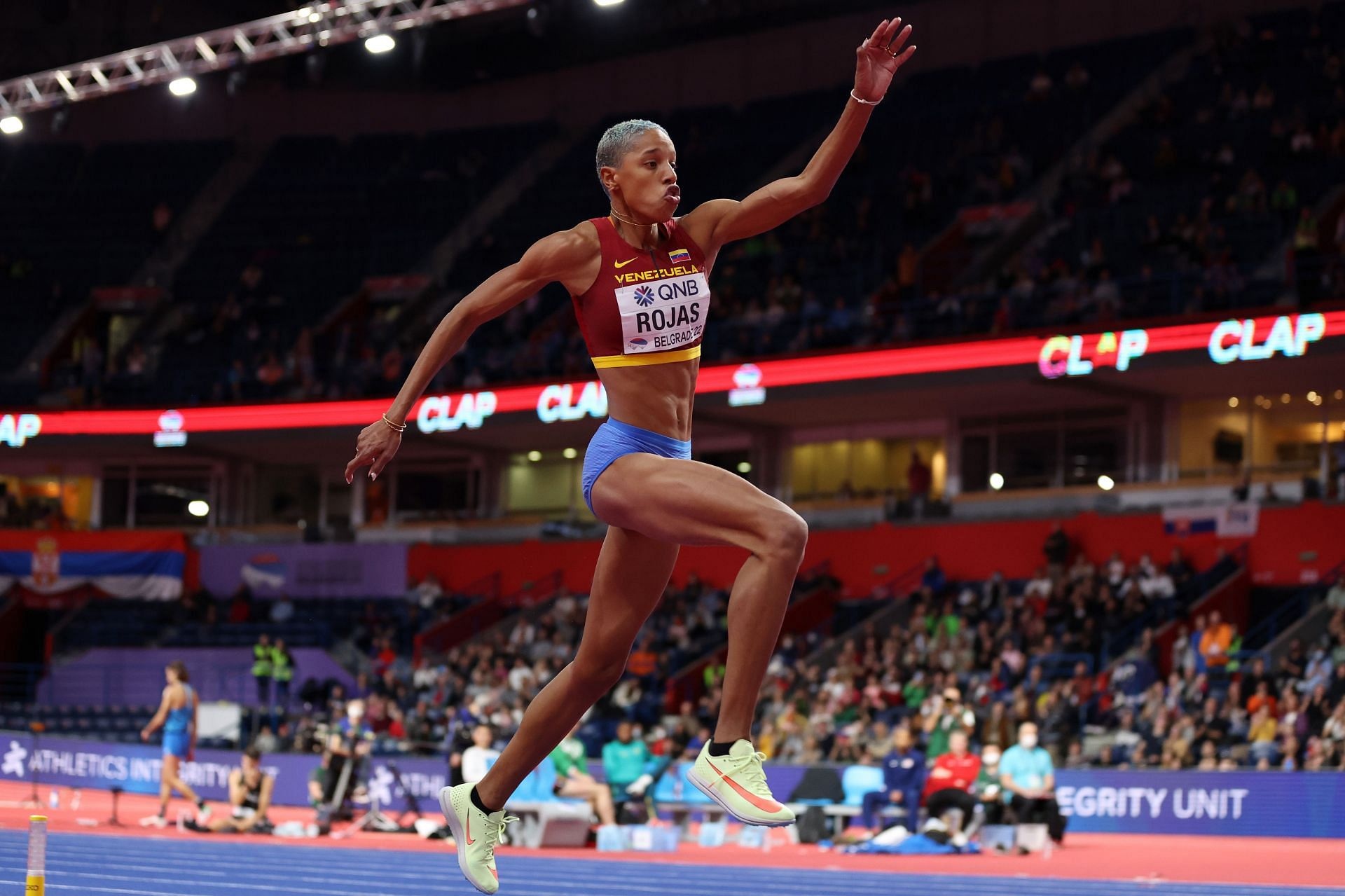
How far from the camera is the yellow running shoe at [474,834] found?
19.2ft

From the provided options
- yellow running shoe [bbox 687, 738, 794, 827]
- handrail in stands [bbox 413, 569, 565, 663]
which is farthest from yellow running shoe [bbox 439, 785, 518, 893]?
handrail in stands [bbox 413, 569, 565, 663]

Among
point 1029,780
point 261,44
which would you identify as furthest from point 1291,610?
point 261,44

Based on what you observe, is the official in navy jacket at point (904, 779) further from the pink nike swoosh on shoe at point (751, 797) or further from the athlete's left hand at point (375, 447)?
the athlete's left hand at point (375, 447)

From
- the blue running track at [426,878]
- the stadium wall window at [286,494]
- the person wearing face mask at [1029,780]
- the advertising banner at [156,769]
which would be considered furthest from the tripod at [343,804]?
the stadium wall window at [286,494]

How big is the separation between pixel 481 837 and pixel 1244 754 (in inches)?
619

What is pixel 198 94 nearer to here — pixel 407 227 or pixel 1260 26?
pixel 407 227

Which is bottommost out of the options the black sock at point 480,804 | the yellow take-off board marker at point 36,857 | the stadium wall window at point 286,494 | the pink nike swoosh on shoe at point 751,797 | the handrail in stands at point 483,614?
the yellow take-off board marker at point 36,857

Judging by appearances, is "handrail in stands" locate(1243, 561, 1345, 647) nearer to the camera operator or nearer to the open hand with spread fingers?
the camera operator

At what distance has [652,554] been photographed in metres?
5.66

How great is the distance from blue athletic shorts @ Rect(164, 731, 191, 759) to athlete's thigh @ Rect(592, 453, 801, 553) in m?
15.1

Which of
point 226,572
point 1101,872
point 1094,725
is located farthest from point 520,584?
point 1101,872

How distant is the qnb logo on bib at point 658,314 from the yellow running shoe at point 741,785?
1340 mm

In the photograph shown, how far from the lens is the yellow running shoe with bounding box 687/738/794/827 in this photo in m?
5.18

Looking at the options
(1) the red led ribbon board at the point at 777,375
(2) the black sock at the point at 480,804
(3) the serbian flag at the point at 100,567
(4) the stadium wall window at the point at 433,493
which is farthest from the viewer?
(4) the stadium wall window at the point at 433,493
